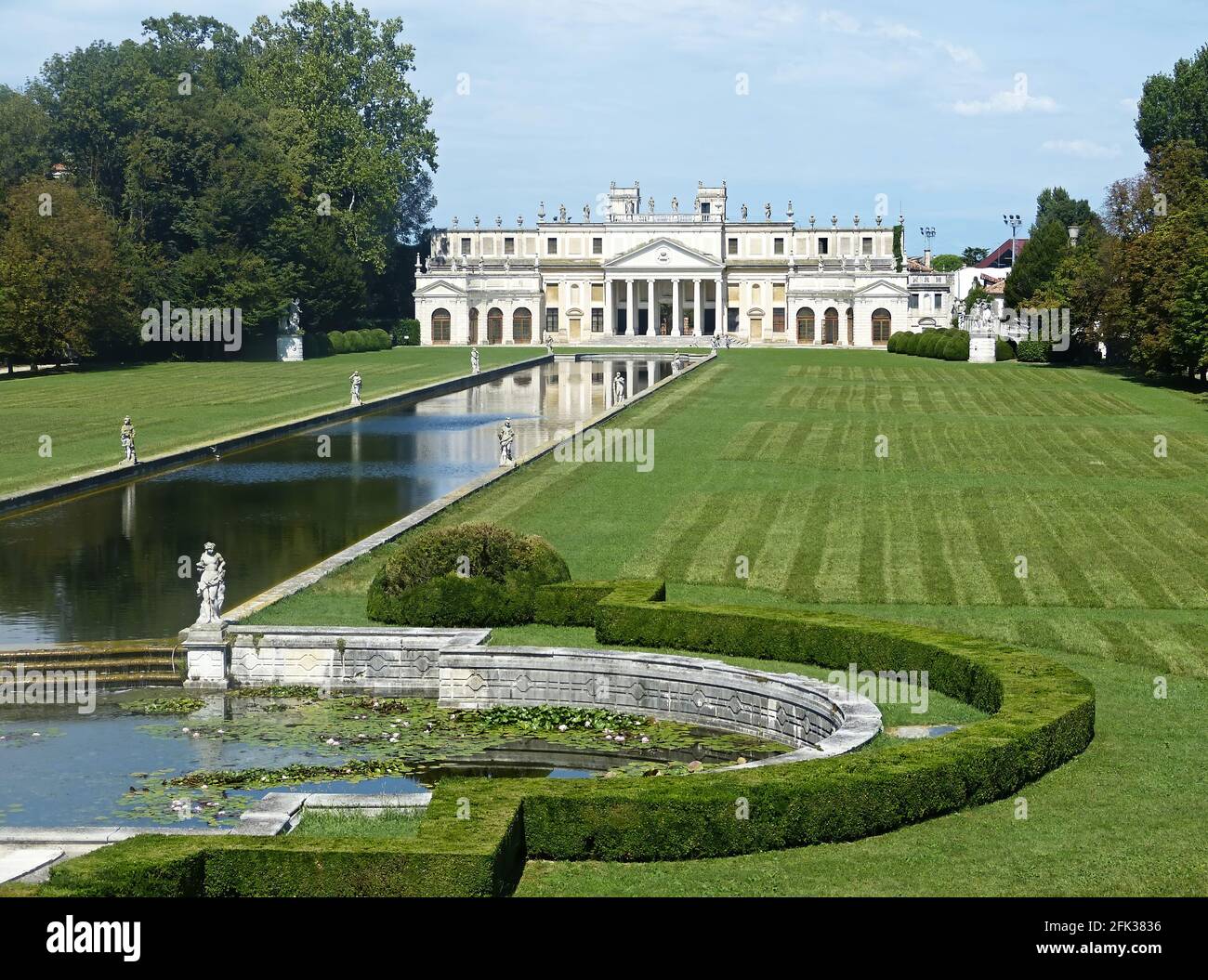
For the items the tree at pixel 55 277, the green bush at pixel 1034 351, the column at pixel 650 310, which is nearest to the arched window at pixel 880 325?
the column at pixel 650 310

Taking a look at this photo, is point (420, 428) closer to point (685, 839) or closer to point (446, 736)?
point (446, 736)

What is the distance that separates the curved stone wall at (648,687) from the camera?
68.7 feet

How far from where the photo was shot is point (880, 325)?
141 meters

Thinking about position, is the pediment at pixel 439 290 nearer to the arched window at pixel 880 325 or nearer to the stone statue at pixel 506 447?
the arched window at pixel 880 325

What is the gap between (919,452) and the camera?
50812mm

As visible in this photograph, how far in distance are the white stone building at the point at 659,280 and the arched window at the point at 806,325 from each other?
0.09m

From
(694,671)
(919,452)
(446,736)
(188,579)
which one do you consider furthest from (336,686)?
(919,452)

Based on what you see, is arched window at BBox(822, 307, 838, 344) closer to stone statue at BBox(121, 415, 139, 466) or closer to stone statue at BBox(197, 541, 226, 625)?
stone statue at BBox(121, 415, 139, 466)

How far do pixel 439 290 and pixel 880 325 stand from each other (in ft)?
130

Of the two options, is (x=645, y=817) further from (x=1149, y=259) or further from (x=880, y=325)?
(x=880, y=325)

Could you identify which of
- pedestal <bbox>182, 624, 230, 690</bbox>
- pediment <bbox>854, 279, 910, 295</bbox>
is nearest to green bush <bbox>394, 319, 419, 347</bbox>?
pediment <bbox>854, 279, 910, 295</bbox>

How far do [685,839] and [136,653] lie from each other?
11.8 meters

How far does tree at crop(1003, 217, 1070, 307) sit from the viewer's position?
337 ft

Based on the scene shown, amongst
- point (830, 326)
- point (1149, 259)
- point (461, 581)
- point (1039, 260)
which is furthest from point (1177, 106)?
point (461, 581)
